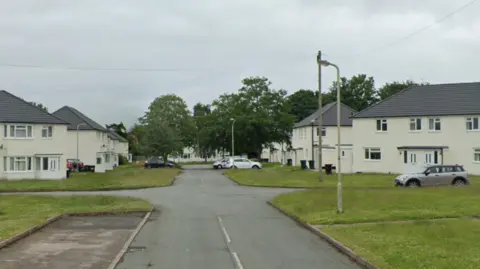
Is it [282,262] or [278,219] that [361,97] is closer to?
[278,219]

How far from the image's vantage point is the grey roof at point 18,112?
54.2 metres

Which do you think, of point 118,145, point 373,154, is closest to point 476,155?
point 373,154

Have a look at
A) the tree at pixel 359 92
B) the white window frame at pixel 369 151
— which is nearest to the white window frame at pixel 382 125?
the white window frame at pixel 369 151

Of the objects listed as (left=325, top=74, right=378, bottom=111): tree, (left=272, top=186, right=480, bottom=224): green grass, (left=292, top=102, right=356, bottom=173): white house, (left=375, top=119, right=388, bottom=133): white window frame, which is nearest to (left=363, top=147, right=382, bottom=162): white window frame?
(left=375, top=119, right=388, bottom=133): white window frame

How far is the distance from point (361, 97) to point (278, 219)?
330 ft

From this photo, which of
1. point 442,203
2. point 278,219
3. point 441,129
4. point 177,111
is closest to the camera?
point 278,219

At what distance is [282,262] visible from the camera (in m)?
13.0

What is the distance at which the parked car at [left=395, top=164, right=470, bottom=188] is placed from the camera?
3559cm

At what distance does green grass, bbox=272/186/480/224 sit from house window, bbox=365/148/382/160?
83.5 ft

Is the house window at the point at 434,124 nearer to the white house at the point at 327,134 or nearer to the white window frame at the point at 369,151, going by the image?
the white window frame at the point at 369,151

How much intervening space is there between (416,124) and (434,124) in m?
1.75

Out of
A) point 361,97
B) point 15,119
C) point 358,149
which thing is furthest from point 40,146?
point 361,97

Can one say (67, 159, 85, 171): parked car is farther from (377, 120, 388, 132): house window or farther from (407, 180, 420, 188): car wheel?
(407, 180, 420, 188): car wheel

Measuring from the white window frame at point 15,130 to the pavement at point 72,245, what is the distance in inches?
1358
